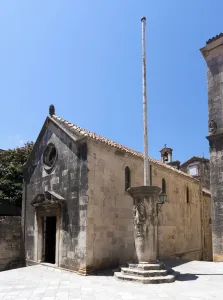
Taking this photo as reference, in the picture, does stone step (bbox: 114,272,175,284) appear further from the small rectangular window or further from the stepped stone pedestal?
the small rectangular window

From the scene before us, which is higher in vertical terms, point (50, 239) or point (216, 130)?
point (216, 130)

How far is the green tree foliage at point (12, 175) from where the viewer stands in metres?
18.9

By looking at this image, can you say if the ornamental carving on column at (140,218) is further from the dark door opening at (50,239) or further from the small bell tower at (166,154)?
the small bell tower at (166,154)

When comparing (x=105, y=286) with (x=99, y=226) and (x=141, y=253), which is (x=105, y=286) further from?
(x=99, y=226)

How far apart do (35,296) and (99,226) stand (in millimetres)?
4151

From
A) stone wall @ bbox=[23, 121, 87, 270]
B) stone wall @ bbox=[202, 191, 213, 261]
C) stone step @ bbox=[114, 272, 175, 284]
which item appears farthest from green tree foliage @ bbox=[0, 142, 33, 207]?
stone wall @ bbox=[202, 191, 213, 261]

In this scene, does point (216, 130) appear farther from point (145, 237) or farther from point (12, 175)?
point (12, 175)

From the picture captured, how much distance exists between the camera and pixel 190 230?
18.3 m

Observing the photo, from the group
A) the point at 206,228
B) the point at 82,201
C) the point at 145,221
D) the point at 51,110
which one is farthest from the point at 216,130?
the point at 206,228

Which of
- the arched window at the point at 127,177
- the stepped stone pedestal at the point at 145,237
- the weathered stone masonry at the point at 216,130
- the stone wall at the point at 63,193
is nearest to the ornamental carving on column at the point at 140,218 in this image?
the stepped stone pedestal at the point at 145,237

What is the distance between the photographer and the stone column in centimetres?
989

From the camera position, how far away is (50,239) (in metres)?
13.5

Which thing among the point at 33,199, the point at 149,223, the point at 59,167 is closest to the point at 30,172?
the point at 33,199

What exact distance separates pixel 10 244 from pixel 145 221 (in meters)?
7.81
